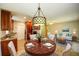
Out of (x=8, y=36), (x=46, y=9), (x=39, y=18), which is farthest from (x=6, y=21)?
(x=46, y=9)

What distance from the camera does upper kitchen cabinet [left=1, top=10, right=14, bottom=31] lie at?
2170mm

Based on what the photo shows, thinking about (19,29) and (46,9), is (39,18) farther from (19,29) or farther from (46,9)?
(19,29)

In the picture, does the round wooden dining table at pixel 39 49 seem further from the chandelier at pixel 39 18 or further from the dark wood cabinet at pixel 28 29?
the chandelier at pixel 39 18

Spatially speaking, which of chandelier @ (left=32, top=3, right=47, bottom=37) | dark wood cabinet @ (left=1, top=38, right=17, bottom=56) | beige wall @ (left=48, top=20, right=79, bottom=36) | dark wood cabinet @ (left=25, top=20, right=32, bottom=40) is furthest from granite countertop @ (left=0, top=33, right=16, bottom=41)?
beige wall @ (left=48, top=20, right=79, bottom=36)

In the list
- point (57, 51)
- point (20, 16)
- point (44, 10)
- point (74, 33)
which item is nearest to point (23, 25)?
point (20, 16)

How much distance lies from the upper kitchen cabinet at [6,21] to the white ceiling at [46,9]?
86 millimetres

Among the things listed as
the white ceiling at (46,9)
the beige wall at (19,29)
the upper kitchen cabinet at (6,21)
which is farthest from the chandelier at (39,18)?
the upper kitchen cabinet at (6,21)

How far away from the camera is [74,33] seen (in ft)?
7.15

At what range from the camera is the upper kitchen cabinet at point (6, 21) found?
2.17 m

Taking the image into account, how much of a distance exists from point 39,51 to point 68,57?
0.51 metres

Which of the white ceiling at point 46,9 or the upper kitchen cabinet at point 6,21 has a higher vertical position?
the white ceiling at point 46,9

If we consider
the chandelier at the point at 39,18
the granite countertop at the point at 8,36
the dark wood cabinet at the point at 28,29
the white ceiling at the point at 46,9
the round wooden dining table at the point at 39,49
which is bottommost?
the round wooden dining table at the point at 39,49

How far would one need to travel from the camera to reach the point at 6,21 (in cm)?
218

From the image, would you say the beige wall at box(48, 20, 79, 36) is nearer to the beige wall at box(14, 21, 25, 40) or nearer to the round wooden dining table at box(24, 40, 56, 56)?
the round wooden dining table at box(24, 40, 56, 56)
